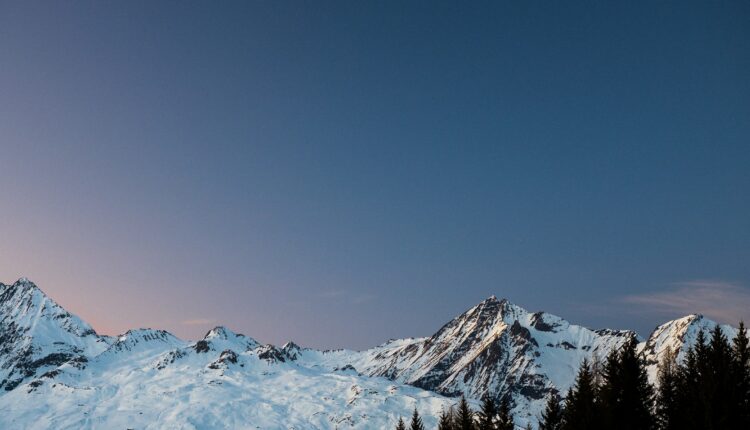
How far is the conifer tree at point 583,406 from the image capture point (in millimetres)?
33594

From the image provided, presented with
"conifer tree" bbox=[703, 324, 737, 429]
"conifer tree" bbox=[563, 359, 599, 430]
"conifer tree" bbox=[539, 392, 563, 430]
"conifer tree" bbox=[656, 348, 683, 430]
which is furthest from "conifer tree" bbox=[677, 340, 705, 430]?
"conifer tree" bbox=[539, 392, 563, 430]

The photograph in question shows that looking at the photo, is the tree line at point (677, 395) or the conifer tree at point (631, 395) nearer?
the tree line at point (677, 395)

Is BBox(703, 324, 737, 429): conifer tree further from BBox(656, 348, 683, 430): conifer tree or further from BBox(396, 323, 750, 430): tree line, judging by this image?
BBox(656, 348, 683, 430): conifer tree

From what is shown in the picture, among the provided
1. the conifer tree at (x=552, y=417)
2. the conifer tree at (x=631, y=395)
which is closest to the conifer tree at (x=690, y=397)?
the conifer tree at (x=631, y=395)

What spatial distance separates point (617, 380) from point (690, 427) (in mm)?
4017

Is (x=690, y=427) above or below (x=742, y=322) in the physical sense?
below

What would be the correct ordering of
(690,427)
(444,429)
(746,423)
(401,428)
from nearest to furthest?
(746,423) → (690,427) → (444,429) → (401,428)

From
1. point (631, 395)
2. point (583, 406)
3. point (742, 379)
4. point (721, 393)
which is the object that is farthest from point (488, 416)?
point (742, 379)

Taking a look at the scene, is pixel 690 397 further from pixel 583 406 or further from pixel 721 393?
pixel 583 406

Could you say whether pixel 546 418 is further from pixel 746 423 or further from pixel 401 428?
pixel 401 428

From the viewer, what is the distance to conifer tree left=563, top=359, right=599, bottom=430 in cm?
3359

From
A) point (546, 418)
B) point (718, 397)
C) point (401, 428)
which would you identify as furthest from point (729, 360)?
point (401, 428)

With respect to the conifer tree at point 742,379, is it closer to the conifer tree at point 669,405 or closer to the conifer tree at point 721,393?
the conifer tree at point 721,393

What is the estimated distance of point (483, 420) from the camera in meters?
46.6
